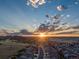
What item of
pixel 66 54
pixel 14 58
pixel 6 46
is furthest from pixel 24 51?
pixel 66 54

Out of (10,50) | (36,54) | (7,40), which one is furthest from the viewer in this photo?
(36,54)

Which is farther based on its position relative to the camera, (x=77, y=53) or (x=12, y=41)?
(x=77, y=53)

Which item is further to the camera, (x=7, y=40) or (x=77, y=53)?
(x=77, y=53)

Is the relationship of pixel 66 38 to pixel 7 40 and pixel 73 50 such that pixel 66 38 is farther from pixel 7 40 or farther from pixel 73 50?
pixel 7 40

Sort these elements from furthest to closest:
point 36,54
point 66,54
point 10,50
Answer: point 36,54 → point 66,54 → point 10,50

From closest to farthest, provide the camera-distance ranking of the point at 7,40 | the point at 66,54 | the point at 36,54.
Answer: the point at 7,40 < the point at 66,54 < the point at 36,54

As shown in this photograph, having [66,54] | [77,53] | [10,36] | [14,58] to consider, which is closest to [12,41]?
[10,36]

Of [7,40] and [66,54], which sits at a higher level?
[7,40]

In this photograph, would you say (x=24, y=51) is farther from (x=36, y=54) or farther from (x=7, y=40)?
(x=7, y=40)

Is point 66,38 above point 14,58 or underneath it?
above
